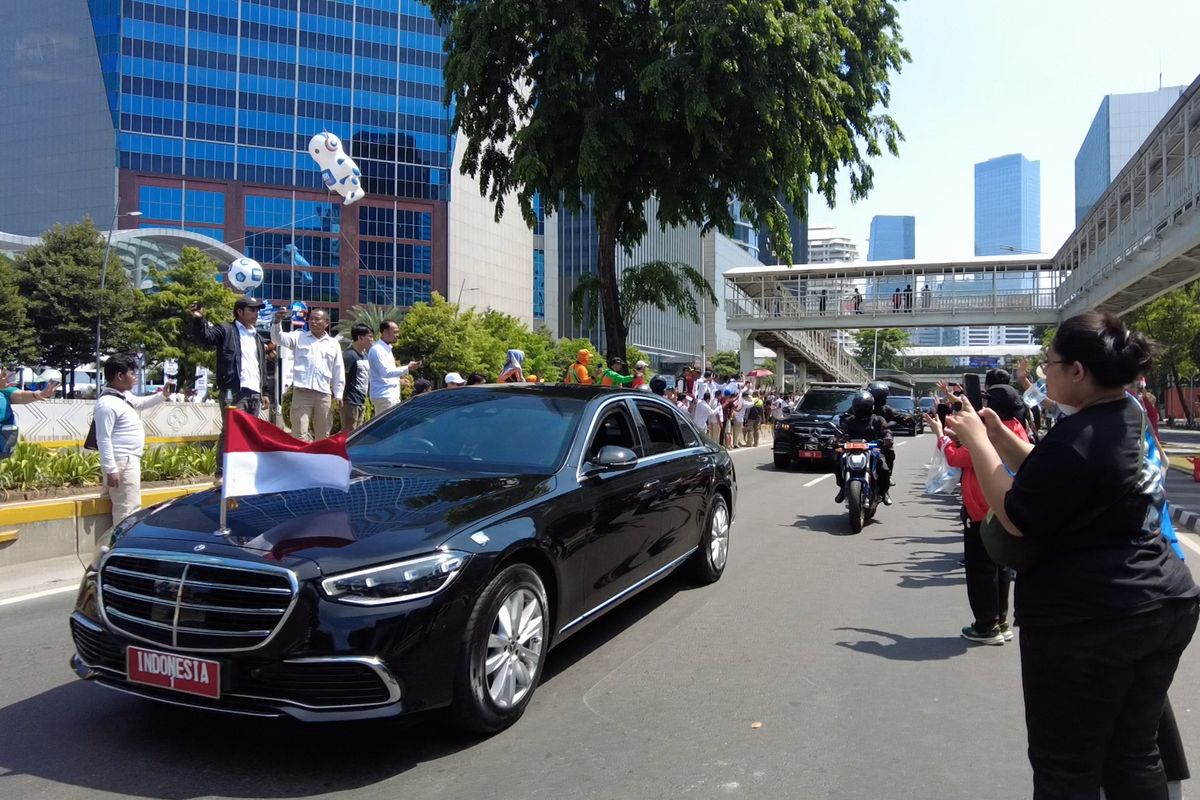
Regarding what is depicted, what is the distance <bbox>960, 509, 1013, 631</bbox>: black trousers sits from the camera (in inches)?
220

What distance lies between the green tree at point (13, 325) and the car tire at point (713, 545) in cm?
4038

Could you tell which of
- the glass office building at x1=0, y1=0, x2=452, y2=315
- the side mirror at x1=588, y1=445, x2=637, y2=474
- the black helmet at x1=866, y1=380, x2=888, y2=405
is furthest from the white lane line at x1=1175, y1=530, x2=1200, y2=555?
the glass office building at x1=0, y1=0, x2=452, y2=315

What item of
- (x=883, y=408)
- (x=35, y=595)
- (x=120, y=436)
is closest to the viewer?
(x=35, y=595)

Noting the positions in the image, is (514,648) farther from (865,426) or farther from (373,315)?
(373,315)

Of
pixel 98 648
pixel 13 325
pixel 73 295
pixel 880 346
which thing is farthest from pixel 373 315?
pixel 880 346

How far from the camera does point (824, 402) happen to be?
746 inches

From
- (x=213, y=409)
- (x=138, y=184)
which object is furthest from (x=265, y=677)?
(x=138, y=184)

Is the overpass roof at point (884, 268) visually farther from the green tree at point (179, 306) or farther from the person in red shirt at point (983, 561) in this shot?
the person in red shirt at point (983, 561)

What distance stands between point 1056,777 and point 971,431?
0.97 m

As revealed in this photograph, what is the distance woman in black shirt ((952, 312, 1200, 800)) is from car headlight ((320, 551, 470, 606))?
6.91 feet

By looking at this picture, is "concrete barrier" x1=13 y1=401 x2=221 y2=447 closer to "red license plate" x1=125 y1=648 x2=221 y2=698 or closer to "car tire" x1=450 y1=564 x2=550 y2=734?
"red license plate" x1=125 y1=648 x2=221 y2=698

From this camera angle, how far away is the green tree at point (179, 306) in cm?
4288

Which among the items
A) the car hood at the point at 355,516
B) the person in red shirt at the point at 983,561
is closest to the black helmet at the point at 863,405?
the person in red shirt at the point at 983,561

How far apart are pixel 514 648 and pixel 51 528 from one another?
5.24 metres
